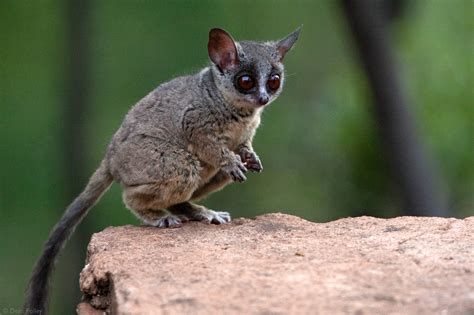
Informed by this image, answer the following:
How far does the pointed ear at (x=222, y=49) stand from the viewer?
6266 mm

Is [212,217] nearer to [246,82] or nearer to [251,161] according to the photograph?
[251,161]

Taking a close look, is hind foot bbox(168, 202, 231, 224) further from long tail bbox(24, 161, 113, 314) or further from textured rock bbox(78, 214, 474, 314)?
long tail bbox(24, 161, 113, 314)

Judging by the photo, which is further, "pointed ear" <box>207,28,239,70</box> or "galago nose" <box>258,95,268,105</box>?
"pointed ear" <box>207,28,239,70</box>

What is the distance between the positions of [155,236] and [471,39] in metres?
6.17

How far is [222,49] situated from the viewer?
6336mm

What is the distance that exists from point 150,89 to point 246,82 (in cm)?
425

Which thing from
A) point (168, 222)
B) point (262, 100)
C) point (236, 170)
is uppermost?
point (262, 100)

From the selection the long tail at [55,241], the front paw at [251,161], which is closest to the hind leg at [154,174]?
the long tail at [55,241]

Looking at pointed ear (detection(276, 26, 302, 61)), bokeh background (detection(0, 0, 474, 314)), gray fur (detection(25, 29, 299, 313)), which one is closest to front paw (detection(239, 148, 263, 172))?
gray fur (detection(25, 29, 299, 313))

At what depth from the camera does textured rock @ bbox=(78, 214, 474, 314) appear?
13.1 ft

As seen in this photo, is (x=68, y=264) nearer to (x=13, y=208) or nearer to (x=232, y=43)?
(x=13, y=208)

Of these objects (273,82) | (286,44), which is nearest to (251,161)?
(273,82)

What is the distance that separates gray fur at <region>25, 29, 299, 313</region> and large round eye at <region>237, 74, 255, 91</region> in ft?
0.14

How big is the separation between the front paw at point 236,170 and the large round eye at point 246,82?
51 cm
